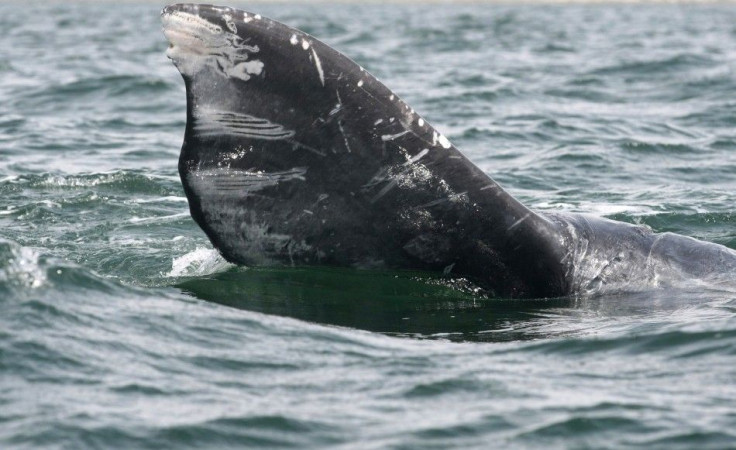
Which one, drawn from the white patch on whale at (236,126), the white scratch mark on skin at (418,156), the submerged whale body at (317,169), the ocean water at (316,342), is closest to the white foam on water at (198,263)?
the ocean water at (316,342)

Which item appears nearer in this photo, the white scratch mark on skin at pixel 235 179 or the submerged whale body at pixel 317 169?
the submerged whale body at pixel 317 169

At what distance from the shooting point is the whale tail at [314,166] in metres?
6.66

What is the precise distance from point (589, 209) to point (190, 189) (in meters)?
5.90

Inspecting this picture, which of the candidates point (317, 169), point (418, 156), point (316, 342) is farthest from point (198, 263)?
point (418, 156)

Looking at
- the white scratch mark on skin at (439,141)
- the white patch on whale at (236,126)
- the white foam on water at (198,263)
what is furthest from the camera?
the white foam on water at (198,263)

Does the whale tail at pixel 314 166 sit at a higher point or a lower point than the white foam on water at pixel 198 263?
higher

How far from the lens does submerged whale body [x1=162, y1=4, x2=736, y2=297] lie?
21.9 feet

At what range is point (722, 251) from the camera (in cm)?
817

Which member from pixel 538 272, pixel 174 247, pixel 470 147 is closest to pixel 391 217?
pixel 538 272

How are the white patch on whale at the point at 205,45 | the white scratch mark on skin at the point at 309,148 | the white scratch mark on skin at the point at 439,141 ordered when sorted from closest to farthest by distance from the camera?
the white patch on whale at the point at 205,45
the white scratch mark on skin at the point at 309,148
the white scratch mark on skin at the point at 439,141

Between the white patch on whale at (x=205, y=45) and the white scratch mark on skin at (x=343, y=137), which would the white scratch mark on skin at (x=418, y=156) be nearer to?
the white scratch mark on skin at (x=343, y=137)

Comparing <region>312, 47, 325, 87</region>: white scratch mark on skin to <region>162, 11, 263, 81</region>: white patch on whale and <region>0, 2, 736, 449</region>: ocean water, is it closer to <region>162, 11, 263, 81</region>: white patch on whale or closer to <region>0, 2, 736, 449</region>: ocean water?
<region>162, 11, 263, 81</region>: white patch on whale

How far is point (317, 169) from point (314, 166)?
24 millimetres

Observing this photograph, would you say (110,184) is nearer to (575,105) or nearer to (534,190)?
(534,190)
